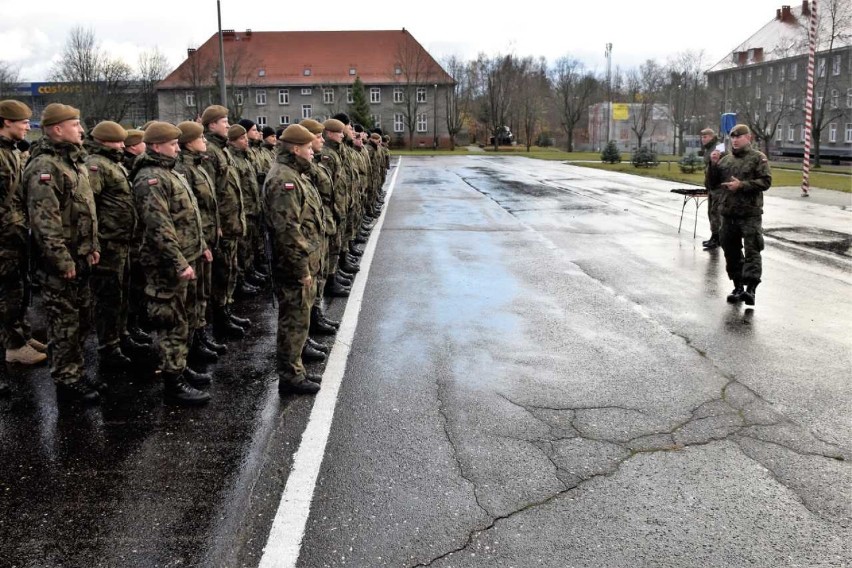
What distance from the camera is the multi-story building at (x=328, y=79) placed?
7800 cm

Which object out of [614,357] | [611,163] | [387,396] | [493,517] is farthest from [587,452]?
[611,163]

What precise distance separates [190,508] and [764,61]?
8388 centimetres

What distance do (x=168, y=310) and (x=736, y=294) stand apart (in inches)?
250

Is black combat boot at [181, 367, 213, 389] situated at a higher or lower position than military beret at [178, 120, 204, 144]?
lower

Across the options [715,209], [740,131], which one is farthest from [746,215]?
[715,209]

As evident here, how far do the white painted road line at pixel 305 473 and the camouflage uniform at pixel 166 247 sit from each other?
3.72ft

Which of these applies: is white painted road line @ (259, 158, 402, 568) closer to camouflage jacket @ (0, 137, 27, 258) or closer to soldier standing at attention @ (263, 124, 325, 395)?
soldier standing at attention @ (263, 124, 325, 395)

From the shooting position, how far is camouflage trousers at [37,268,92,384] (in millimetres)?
5285

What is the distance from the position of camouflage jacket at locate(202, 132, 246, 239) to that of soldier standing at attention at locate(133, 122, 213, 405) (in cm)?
177

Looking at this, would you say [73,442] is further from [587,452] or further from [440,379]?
[587,452]

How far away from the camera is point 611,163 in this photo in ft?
152

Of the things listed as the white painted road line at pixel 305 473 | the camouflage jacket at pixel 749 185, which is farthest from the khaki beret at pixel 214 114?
the camouflage jacket at pixel 749 185

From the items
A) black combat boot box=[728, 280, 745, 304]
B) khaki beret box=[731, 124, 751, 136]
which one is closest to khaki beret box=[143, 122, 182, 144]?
black combat boot box=[728, 280, 745, 304]

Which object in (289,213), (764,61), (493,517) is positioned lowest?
(493,517)
